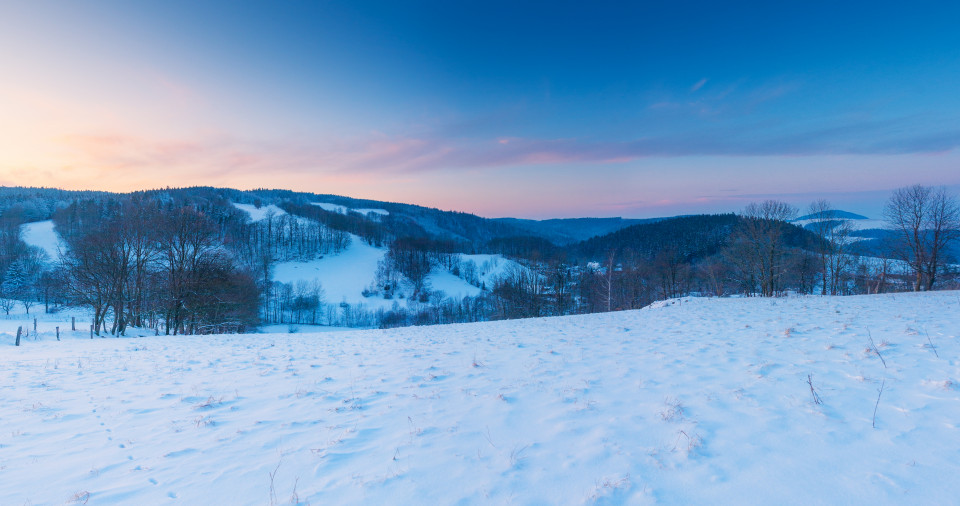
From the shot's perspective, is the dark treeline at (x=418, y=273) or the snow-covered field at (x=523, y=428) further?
the dark treeline at (x=418, y=273)

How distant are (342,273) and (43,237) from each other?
90223mm

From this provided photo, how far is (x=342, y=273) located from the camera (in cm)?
10806

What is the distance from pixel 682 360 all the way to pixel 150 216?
37.1 m

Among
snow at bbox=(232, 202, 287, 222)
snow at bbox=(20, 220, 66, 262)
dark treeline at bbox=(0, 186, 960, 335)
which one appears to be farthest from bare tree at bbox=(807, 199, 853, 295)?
snow at bbox=(232, 202, 287, 222)

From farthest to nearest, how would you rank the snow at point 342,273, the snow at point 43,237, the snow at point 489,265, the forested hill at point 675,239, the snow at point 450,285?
1. the snow at point 489,265
2. the forested hill at point 675,239
3. the snow at point 450,285
4. the snow at point 43,237
5. the snow at point 342,273

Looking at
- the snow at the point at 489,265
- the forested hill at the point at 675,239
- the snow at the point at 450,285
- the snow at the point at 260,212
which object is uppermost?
the snow at the point at 260,212

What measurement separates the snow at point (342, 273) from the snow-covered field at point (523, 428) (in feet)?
270

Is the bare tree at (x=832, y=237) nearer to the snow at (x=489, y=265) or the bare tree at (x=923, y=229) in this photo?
the bare tree at (x=923, y=229)

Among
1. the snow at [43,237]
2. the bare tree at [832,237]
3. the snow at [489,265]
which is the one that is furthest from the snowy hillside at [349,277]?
the bare tree at [832,237]

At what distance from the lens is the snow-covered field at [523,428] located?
129 inches

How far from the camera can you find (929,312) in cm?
1112

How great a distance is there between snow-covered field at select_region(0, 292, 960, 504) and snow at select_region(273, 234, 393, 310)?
8231 centimetres

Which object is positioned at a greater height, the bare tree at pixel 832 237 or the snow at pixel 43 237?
the snow at pixel 43 237

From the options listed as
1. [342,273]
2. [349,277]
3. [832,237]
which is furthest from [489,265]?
[832,237]
